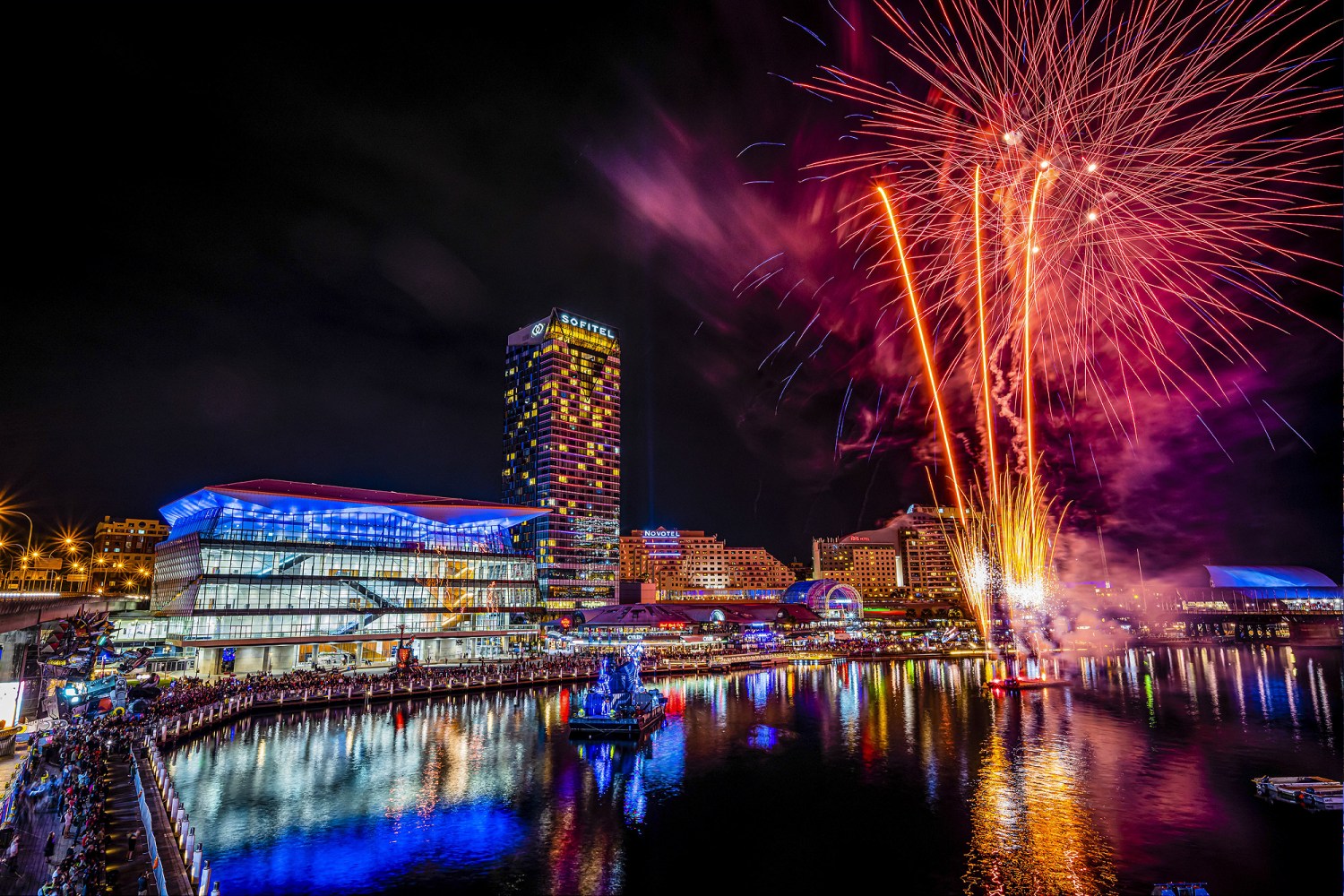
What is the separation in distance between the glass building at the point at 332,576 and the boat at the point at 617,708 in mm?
40803

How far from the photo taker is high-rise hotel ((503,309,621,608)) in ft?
483

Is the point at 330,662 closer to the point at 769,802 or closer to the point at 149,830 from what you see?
the point at 149,830

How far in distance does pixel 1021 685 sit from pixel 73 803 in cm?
7022

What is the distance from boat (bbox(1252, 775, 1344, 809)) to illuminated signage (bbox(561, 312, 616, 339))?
139 m

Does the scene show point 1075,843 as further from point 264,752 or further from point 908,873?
point 264,752

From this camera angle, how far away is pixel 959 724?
50188mm

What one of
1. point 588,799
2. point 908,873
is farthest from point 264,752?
point 908,873

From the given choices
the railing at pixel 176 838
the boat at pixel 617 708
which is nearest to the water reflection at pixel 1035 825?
the boat at pixel 617 708

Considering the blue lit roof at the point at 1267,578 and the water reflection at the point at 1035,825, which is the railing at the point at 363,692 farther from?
the blue lit roof at the point at 1267,578

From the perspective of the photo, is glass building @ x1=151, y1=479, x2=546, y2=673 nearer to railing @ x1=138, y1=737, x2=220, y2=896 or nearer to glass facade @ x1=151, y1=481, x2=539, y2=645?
glass facade @ x1=151, y1=481, x2=539, y2=645

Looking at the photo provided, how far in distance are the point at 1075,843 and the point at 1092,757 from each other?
16.2m

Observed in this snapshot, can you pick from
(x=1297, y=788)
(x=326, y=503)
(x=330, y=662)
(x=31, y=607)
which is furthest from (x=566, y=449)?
(x=1297, y=788)

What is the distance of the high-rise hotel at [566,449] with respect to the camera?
14712cm

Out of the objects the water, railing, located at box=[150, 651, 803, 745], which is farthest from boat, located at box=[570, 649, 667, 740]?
railing, located at box=[150, 651, 803, 745]
